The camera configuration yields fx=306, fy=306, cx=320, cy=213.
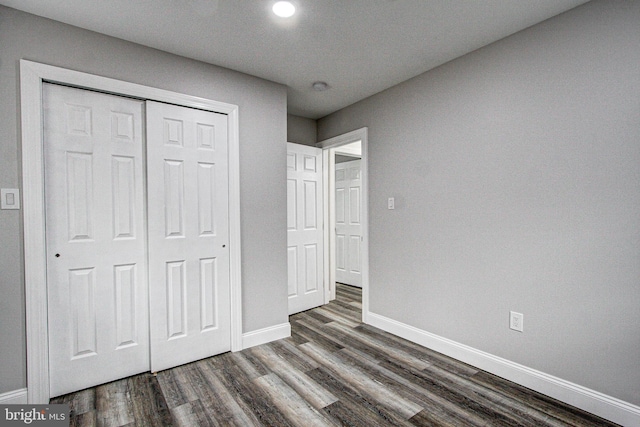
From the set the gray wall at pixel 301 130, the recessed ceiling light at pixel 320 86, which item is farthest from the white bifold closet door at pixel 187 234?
the gray wall at pixel 301 130

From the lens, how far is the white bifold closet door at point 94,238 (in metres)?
2.00

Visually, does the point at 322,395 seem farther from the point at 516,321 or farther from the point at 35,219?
the point at 35,219

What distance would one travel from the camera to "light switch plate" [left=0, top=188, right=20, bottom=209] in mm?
1804

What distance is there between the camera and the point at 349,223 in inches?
206

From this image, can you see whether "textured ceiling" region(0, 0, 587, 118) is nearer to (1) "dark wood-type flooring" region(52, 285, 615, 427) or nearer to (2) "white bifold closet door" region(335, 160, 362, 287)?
(1) "dark wood-type flooring" region(52, 285, 615, 427)

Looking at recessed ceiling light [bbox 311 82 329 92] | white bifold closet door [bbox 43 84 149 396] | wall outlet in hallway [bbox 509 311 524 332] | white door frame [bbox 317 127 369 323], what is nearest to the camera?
white bifold closet door [bbox 43 84 149 396]

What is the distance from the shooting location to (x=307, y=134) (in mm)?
4035

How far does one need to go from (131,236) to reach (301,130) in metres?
2.42

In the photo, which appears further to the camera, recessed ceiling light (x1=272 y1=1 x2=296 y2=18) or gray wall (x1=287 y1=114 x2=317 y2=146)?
gray wall (x1=287 y1=114 x2=317 y2=146)

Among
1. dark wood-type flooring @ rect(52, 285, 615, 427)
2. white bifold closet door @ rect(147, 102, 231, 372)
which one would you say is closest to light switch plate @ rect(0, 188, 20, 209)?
white bifold closet door @ rect(147, 102, 231, 372)

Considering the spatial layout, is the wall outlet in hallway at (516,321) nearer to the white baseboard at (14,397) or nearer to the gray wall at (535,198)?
the gray wall at (535,198)

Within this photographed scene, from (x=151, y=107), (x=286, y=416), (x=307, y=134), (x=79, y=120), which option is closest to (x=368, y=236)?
(x=307, y=134)

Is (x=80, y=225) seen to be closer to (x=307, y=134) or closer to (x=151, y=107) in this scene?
(x=151, y=107)

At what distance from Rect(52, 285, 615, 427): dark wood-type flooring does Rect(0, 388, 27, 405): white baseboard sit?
0.20 m
